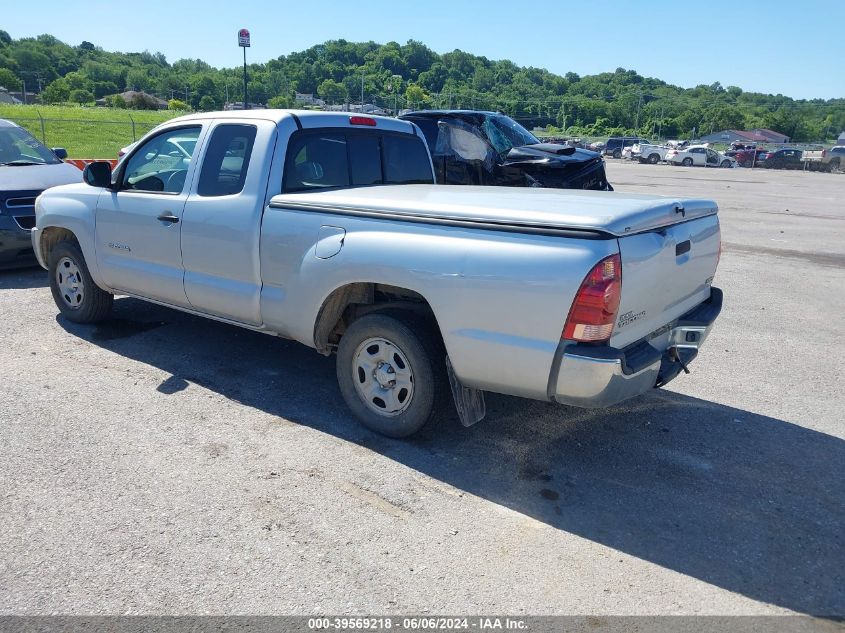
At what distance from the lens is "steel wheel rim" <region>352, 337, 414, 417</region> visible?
4080 mm

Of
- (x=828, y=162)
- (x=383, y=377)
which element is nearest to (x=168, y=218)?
(x=383, y=377)

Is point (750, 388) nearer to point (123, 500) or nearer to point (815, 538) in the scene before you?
point (815, 538)

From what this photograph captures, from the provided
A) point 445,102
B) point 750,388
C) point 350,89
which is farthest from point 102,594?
point 350,89

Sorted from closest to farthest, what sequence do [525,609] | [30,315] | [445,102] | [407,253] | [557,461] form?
[525,609]
[407,253]
[557,461]
[30,315]
[445,102]

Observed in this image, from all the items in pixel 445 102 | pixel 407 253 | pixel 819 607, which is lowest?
pixel 819 607

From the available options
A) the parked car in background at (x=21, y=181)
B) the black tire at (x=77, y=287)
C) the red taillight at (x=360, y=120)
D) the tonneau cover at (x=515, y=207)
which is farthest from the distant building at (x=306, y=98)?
the tonneau cover at (x=515, y=207)

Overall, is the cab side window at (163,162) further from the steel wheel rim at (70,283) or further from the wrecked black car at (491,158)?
the wrecked black car at (491,158)

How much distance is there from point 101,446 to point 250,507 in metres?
1.20

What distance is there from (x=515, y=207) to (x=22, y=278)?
22.9 ft

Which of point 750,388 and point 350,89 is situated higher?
point 350,89

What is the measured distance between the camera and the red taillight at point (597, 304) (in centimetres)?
319

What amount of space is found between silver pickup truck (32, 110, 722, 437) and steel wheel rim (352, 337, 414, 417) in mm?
12

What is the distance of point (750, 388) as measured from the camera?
17.1ft

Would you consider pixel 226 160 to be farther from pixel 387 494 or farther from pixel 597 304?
pixel 597 304
